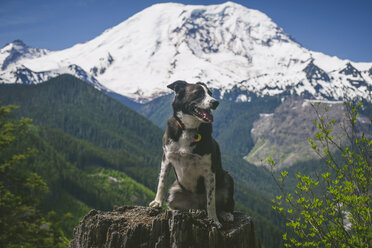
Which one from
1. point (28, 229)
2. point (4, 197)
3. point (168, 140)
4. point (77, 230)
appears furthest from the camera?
point (28, 229)

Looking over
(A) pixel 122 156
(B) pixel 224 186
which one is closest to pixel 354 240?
(B) pixel 224 186

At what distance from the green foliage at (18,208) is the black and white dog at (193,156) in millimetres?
10772

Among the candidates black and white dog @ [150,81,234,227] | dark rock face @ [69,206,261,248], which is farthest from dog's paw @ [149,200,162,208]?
dark rock face @ [69,206,261,248]

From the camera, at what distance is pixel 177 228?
6227 millimetres

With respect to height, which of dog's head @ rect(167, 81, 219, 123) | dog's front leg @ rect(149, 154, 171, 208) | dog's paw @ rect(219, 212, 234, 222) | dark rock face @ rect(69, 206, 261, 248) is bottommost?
dark rock face @ rect(69, 206, 261, 248)

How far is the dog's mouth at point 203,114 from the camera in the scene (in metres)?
7.07

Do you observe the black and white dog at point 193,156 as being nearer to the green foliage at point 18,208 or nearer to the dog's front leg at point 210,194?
the dog's front leg at point 210,194

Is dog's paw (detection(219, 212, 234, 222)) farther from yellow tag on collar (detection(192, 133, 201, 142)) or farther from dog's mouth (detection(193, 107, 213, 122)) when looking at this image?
dog's mouth (detection(193, 107, 213, 122))

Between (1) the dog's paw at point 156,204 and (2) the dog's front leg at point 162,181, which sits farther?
(2) the dog's front leg at point 162,181

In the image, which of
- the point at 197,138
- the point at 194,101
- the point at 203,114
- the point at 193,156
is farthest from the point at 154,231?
the point at 194,101

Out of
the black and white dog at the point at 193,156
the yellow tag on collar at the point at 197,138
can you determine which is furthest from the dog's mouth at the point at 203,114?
the yellow tag on collar at the point at 197,138

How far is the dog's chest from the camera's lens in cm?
745

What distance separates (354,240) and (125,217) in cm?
457

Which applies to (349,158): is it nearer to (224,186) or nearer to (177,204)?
(224,186)
